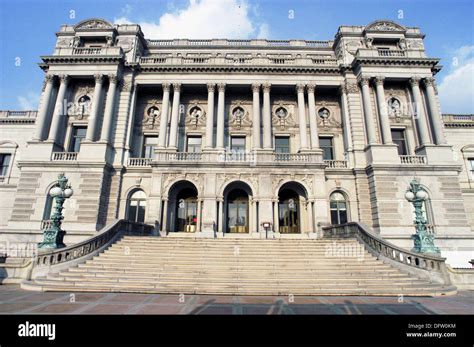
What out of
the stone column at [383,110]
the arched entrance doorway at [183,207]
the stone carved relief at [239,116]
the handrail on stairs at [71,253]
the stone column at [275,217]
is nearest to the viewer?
the handrail on stairs at [71,253]

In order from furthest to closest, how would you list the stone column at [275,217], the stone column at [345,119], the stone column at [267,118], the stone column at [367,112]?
the stone column at [345,119], the stone column at [267,118], the stone column at [367,112], the stone column at [275,217]

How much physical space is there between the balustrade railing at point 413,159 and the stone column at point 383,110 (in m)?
1.79

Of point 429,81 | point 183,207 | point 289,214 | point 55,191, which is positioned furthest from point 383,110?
point 55,191

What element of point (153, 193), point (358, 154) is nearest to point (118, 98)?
point (153, 193)

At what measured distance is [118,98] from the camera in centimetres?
2517

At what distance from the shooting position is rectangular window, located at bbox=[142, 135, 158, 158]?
25.6 meters

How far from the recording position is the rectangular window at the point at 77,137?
24.5 metres

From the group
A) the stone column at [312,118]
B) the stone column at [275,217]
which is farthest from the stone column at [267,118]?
the stone column at [275,217]

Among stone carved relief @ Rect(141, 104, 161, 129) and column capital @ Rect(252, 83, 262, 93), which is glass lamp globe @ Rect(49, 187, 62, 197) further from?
column capital @ Rect(252, 83, 262, 93)

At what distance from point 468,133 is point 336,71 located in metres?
16.8

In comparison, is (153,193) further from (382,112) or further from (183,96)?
(382,112)

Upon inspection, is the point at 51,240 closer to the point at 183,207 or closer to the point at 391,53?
the point at 183,207

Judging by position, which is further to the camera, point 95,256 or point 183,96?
point 183,96

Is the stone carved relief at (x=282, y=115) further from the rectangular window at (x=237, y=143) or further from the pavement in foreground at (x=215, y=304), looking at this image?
the pavement in foreground at (x=215, y=304)
